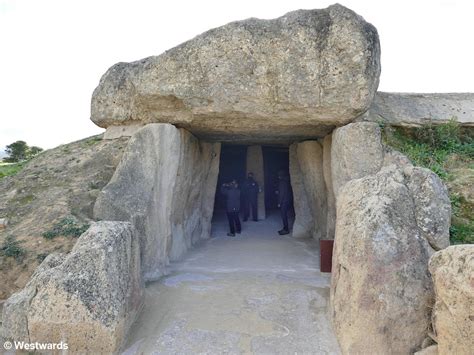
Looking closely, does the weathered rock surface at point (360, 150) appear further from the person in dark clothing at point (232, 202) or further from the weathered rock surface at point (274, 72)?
the person in dark clothing at point (232, 202)

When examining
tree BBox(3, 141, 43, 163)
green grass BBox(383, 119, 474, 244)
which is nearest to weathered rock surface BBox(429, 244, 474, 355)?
green grass BBox(383, 119, 474, 244)

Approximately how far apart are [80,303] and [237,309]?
178 cm

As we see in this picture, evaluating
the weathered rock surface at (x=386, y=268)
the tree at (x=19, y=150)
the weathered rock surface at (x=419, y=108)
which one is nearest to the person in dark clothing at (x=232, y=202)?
the weathered rock surface at (x=419, y=108)

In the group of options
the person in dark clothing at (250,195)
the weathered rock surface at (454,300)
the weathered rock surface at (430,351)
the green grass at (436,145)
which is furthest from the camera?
the person in dark clothing at (250,195)

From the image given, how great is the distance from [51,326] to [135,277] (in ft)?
3.23

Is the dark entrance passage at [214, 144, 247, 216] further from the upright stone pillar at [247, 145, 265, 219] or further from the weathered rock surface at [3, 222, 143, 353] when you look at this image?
the weathered rock surface at [3, 222, 143, 353]

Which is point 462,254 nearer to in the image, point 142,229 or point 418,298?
point 418,298

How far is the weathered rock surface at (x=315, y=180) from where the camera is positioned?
760cm

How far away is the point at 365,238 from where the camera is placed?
374 centimetres

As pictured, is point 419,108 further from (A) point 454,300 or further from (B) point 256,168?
(B) point 256,168

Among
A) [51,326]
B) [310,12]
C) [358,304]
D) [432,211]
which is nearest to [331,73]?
[310,12]

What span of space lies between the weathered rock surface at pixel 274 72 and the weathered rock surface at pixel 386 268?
1.78 metres

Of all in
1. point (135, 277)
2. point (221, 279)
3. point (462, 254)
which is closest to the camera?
point (462, 254)

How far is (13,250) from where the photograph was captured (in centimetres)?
497
